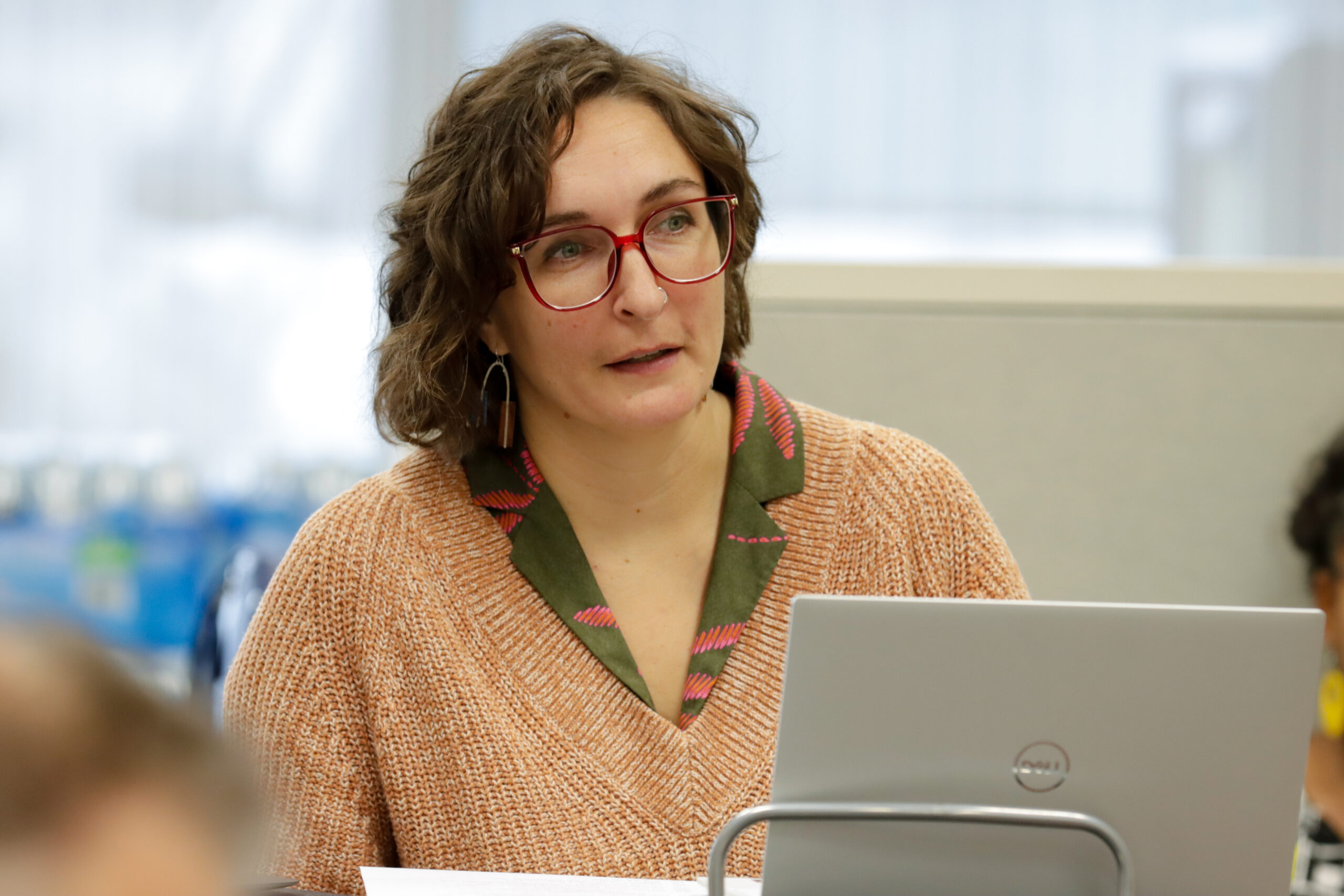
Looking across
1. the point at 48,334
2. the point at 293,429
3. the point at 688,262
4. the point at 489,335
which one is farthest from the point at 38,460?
the point at 688,262

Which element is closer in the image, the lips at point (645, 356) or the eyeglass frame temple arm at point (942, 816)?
the eyeglass frame temple arm at point (942, 816)

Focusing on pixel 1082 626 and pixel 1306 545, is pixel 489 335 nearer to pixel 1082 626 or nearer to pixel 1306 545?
pixel 1082 626

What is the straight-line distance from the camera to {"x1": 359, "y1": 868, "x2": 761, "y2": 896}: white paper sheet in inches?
31.0

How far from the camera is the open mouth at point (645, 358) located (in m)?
1.23

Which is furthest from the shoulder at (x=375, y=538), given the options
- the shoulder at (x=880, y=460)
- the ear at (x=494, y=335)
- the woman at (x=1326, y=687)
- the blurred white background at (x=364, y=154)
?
the blurred white background at (x=364, y=154)

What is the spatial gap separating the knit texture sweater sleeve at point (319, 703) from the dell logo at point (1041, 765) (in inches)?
26.3

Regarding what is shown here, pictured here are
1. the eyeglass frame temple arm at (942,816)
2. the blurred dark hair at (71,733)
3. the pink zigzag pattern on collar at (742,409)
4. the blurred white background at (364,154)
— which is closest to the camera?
the blurred dark hair at (71,733)

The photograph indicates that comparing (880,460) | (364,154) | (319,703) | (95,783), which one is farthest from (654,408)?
(364,154)

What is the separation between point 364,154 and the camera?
3.13 metres

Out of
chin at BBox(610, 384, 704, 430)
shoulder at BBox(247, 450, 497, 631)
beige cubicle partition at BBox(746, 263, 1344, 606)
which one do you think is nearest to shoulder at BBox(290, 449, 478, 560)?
shoulder at BBox(247, 450, 497, 631)

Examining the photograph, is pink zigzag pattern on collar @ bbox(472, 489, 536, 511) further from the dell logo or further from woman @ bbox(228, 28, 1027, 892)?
the dell logo

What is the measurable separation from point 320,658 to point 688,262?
524 mm

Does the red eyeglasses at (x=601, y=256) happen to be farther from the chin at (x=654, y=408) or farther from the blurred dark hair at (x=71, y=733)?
the blurred dark hair at (x=71, y=733)

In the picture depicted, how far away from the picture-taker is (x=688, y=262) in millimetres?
1240
